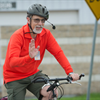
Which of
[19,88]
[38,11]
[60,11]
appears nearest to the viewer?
[38,11]

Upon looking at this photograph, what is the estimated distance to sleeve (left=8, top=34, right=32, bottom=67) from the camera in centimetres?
278

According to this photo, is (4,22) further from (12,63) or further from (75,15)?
(12,63)

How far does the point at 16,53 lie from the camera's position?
290 cm

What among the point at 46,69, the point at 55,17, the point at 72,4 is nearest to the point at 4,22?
the point at 55,17

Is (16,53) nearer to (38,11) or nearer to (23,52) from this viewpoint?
(23,52)

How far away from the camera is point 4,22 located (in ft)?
33.6

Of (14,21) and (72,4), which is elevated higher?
(72,4)

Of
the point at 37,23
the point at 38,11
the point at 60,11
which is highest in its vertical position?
the point at 38,11

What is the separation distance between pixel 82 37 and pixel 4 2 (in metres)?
4.72

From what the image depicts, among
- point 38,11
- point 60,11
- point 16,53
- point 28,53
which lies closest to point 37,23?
point 38,11

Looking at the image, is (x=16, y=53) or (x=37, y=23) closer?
(x=16, y=53)

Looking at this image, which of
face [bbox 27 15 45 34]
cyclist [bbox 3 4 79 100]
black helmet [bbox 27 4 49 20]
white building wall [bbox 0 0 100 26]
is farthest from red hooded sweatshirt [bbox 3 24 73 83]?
white building wall [bbox 0 0 100 26]

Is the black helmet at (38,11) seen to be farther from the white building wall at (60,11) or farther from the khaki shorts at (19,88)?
the white building wall at (60,11)

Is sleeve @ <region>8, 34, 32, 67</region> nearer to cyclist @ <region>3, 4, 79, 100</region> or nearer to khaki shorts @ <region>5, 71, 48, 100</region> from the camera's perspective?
cyclist @ <region>3, 4, 79, 100</region>
